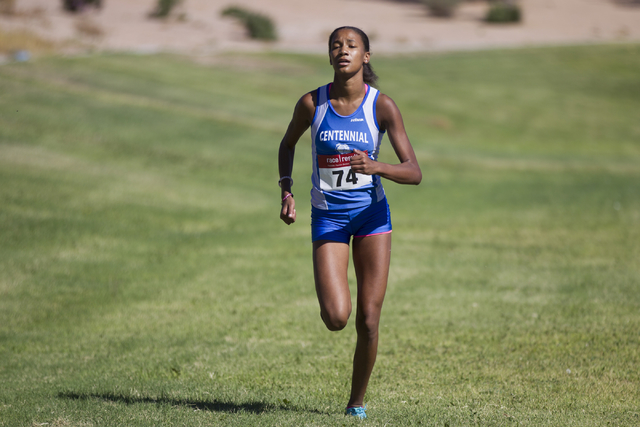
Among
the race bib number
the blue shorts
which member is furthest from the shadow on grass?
the race bib number

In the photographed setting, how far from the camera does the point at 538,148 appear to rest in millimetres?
27062

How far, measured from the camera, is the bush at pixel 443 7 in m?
64.9

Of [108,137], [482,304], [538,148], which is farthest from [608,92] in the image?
[482,304]

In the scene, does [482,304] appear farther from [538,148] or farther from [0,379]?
[538,148]

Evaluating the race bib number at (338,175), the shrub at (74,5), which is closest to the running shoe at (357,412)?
the race bib number at (338,175)

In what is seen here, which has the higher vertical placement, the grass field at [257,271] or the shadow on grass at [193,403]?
the shadow on grass at [193,403]

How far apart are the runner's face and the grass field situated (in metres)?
2.62

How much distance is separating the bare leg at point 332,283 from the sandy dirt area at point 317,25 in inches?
1298

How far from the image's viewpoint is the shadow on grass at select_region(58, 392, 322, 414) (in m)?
5.47

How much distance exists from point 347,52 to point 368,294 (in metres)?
1.80

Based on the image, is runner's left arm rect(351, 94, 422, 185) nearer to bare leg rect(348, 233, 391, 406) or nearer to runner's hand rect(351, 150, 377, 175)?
runner's hand rect(351, 150, 377, 175)

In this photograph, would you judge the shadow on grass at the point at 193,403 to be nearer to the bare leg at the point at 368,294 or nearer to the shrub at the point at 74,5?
the bare leg at the point at 368,294

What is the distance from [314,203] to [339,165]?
1.29ft

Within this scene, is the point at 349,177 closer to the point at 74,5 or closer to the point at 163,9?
the point at 74,5
